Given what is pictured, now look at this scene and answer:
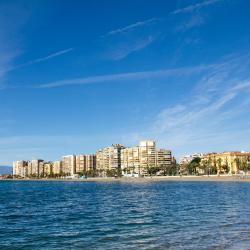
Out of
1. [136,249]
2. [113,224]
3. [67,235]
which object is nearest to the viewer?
[136,249]

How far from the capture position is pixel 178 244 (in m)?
23.1

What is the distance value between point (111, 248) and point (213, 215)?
16.6 metres

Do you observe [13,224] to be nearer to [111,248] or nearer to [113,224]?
[113,224]

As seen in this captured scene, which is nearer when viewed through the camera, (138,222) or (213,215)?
(138,222)

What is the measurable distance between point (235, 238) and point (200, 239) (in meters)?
1.87

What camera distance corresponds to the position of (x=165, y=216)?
124 ft

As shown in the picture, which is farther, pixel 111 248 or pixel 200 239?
pixel 200 239

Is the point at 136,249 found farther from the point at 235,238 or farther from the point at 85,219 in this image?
the point at 85,219

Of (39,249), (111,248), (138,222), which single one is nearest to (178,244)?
(111,248)

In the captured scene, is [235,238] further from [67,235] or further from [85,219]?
[85,219]

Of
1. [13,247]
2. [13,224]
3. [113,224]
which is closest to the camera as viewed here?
[13,247]

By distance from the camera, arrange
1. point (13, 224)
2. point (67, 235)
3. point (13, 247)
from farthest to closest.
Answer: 1. point (13, 224)
2. point (67, 235)
3. point (13, 247)

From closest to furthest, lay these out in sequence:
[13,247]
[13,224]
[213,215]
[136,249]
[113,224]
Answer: [136,249]
[13,247]
[113,224]
[13,224]
[213,215]

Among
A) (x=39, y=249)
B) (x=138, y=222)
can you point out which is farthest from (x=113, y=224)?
(x=39, y=249)
